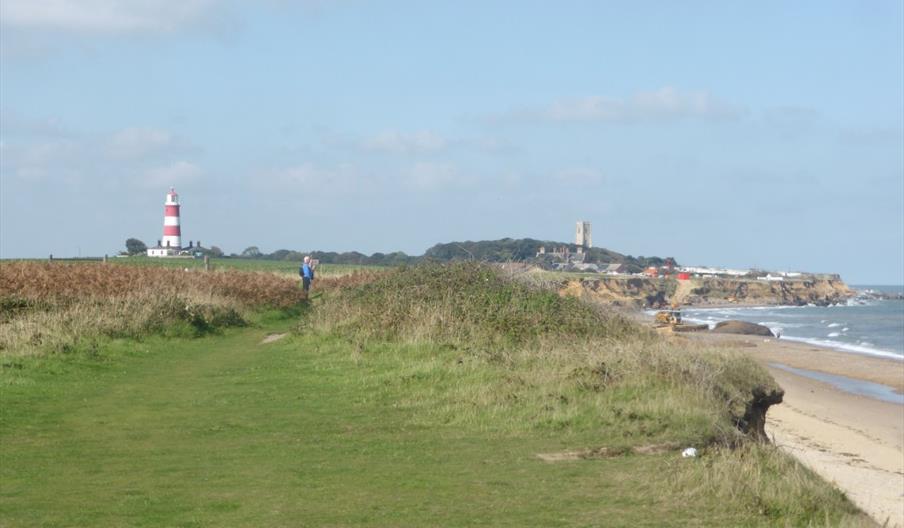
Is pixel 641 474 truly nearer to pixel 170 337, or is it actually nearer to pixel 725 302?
pixel 170 337

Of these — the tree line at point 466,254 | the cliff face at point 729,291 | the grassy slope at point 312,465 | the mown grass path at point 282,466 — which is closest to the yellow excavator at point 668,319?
the tree line at point 466,254

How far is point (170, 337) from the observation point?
25.6 metres

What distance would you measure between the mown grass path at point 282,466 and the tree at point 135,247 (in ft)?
200

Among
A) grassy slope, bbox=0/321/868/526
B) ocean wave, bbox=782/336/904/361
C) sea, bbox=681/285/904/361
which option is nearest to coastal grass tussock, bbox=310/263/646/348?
grassy slope, bbox=0/321/868/526

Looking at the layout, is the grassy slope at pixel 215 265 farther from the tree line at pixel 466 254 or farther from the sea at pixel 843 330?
the sea at pixel 843 330

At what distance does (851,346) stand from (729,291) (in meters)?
66.7

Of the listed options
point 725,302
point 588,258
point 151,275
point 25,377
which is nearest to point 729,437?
point 25,377

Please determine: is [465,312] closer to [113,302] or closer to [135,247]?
[113,302]

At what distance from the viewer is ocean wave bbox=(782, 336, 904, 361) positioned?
53.5 m

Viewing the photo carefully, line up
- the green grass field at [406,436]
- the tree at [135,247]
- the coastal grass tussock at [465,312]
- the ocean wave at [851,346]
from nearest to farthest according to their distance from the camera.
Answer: the green grass field at [406,436] → the coastal grass tussock at [465,312] → the ocean wave at [851,346] → the tree at [135,247]

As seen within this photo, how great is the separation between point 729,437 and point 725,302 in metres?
110

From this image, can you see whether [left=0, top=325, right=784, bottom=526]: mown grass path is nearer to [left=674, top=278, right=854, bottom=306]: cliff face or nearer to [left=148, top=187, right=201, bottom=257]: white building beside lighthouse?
[left=148, top=187, right=201, bottom=257]: white building beside lighthouse

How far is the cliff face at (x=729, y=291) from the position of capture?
96312 millimetres

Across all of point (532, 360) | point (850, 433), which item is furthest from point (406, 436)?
point (850, 433)
